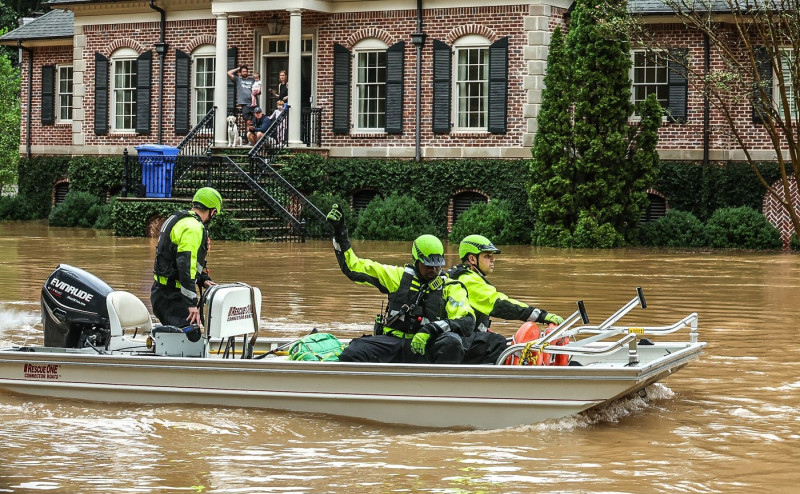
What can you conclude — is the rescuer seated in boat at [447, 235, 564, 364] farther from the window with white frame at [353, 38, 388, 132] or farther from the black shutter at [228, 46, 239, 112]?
the black shutter at [228, 46, 239, 112]

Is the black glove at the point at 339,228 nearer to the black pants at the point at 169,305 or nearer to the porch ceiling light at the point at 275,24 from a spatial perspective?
the black pants at the point at 169,305

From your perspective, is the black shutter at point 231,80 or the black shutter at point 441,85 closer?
the black shutter at point 441,85

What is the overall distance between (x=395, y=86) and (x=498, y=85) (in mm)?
2584

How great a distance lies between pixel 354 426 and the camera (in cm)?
959

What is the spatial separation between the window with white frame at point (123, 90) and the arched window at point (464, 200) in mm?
9794

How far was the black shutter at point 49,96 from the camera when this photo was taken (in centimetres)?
3859

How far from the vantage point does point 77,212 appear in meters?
34.2

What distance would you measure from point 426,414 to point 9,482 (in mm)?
2900

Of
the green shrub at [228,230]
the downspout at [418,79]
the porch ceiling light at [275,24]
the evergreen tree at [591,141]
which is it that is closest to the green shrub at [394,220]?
the downspout at [418,79]

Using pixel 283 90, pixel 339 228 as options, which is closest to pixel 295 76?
pixel 283 90

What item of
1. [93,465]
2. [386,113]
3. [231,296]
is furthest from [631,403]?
[386,113]

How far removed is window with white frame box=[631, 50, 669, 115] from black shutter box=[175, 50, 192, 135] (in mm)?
11323

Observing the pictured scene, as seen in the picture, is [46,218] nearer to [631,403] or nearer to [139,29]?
[139,29]

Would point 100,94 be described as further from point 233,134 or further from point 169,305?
point 169,305
